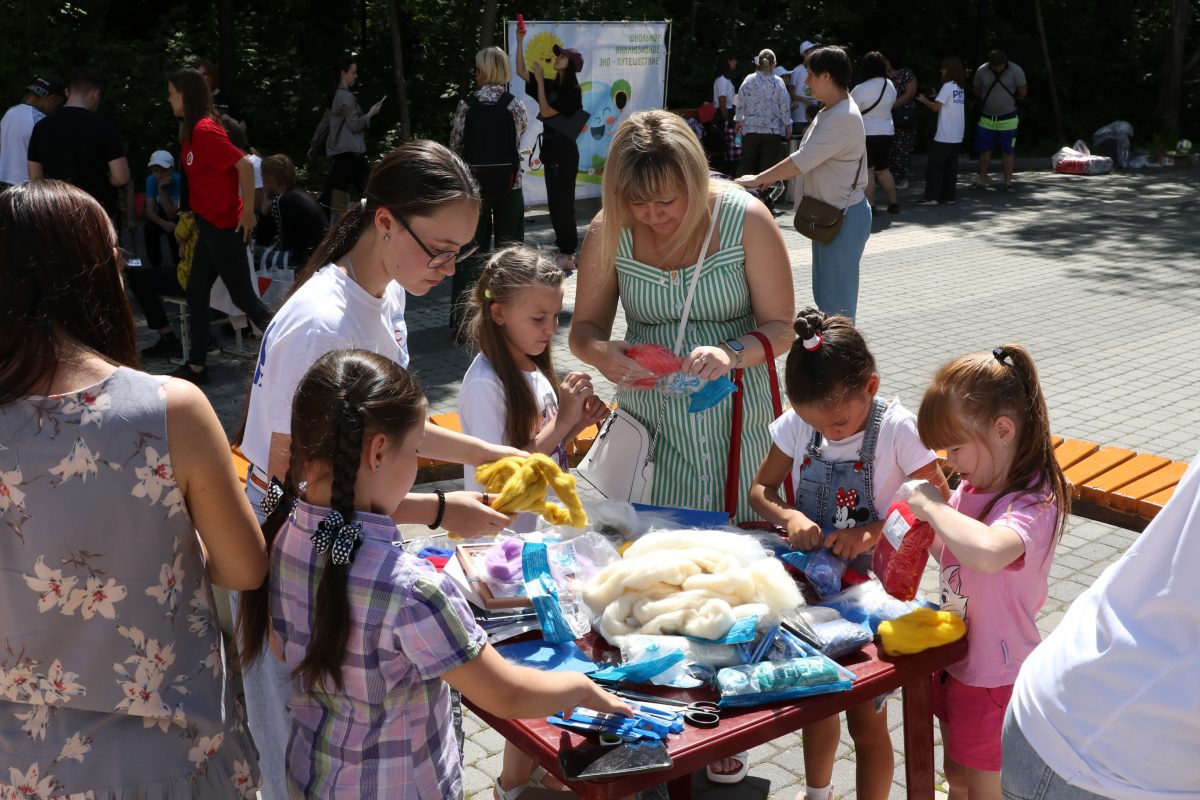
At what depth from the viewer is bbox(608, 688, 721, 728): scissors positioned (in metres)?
2.09

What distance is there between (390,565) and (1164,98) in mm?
22542

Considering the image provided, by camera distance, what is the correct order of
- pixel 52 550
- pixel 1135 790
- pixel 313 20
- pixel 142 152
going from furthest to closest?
pixel 313 20
pixel 142 152
pixel 52 550
pixel 1135 790

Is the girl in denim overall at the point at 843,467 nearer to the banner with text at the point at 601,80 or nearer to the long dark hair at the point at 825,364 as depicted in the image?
the long dark hair at the point at 825,364

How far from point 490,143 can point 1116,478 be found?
524 cm

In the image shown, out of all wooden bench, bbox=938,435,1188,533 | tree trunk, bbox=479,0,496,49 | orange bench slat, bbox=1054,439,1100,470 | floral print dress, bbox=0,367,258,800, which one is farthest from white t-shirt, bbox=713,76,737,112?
floral print dress, bbox=0,367,258,800

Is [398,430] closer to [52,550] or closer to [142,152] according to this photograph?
[52,550]

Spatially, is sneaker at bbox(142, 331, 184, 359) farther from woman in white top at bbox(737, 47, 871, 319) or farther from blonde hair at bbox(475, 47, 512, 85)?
woman in white top at bbox(737, 47, 871, 319)

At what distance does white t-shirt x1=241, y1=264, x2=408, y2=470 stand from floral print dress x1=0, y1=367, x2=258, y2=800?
541mm

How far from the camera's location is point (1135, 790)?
1457mm

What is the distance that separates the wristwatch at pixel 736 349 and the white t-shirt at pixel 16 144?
295 inches

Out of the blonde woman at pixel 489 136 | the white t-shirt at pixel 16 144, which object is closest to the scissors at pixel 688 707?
the blonde woman at pixel 489 136

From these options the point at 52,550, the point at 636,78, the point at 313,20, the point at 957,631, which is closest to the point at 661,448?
the point at 957,631

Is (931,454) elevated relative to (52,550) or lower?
lower

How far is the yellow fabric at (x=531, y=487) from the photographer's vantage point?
2.49m
